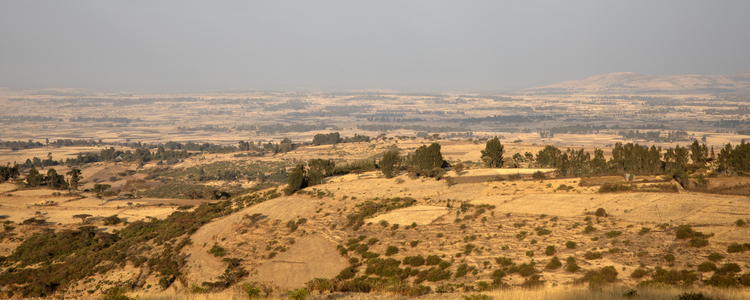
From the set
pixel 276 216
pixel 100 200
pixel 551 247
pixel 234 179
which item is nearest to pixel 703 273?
pixel 551 247

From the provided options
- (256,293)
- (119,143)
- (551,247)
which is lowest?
(119,143)

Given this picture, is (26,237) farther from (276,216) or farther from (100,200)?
(276,216)

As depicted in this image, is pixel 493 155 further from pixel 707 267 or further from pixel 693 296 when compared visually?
pixel 693 296

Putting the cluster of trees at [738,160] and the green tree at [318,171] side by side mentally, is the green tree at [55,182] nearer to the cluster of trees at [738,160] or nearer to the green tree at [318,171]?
the green tree at [318,171]

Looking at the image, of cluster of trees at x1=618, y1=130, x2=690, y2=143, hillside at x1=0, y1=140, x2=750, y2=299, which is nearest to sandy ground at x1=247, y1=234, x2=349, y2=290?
hillside at x1=0, y1=140, x2=750, y2=299

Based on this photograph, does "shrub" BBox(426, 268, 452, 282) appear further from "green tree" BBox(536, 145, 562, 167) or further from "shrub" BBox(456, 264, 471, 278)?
"green tree" BBox(536, 145, 562, 167)

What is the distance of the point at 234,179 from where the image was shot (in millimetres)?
107062

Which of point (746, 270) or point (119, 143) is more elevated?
point (746, 270)

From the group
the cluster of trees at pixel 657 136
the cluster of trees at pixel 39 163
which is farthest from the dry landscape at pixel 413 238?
the cluster of trees at pixel 657 136

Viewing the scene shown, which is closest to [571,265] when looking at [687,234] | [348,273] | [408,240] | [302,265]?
[687,234]

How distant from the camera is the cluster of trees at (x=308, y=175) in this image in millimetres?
55572

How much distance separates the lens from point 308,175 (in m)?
61.0

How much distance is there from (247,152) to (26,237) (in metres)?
93.4

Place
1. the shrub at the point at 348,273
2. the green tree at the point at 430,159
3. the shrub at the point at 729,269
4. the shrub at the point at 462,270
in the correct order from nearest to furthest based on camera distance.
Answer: the shrub at the point at 729,269 < the shrub at the point at 462,270 < the shrub at the point at 348,273 < the green tree at the point at 430,159
